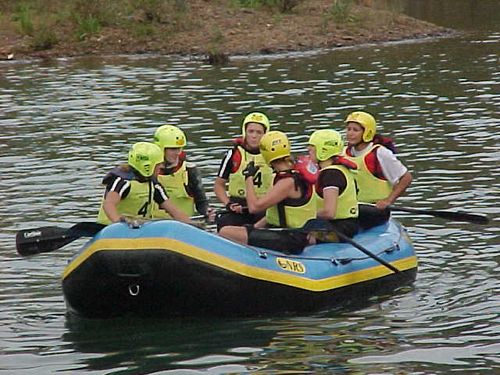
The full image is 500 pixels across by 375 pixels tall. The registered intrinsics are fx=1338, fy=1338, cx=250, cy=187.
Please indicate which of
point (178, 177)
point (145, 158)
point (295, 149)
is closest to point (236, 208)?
point (178, 177)

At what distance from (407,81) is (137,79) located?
232 inches

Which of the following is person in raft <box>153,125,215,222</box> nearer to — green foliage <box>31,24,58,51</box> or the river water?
the river water

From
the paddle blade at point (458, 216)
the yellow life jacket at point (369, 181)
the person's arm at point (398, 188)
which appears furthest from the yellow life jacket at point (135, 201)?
the paddle blade at point (458, 216)

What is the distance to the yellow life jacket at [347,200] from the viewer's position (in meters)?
11.8

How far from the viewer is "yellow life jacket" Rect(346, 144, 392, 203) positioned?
12.9 m

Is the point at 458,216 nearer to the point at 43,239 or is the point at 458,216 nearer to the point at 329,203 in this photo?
the point at 329,203

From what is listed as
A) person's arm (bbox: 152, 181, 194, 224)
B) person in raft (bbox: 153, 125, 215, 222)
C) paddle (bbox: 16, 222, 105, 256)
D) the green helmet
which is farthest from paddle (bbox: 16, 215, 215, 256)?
person in raft (bbox: 153, 125, 215, 222)

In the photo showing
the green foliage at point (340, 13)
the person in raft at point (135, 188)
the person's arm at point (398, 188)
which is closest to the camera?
the person in raft at point (135, 188)

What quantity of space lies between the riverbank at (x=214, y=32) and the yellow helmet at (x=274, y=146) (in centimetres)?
2073

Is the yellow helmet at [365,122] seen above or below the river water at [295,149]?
above

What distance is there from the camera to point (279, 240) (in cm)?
1129

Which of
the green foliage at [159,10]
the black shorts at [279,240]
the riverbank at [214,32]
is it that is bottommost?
the black shorts at [279,240]

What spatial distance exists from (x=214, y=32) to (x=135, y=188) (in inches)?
902

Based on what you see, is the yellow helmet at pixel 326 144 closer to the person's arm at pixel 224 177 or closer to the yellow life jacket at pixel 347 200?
the yellow life jacket at pixel 347 200
